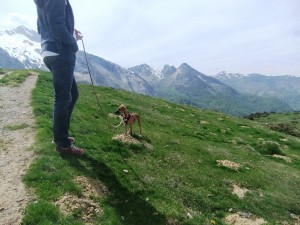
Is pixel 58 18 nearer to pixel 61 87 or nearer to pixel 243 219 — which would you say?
pixel 61 87

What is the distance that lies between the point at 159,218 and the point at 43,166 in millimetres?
4831

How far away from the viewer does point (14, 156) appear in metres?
14.6

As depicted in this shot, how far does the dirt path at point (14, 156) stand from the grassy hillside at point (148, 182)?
39 centimetres

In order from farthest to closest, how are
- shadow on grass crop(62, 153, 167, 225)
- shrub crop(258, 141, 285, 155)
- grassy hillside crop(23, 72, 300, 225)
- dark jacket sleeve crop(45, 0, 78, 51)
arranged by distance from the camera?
1. shrub crop(258, 141, 285, 155)
2. dark jacket sleeve crop(45, 0, 78, 51)
3. shadow on grass crop(62, 153, 167, 225)
4. grassy hillside crop(23, 72, 300, 225)

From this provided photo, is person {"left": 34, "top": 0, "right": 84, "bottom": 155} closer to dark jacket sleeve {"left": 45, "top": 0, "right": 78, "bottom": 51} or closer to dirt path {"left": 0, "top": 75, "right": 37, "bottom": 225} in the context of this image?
dark jacket sleeve {"left": 45, "top": 0, "right": 78, "bottom": 51}

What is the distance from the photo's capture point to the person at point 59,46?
12500 millimetres

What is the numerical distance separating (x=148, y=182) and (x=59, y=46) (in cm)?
662

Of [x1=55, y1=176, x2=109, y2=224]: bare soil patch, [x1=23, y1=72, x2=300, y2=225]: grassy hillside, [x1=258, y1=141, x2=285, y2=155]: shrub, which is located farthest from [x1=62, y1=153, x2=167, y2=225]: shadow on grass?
[x1=258, y1=141, x2=285, y2=155]: shrub

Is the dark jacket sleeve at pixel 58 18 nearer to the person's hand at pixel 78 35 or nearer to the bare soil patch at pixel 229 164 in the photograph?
the person's hand at pixel 78 35

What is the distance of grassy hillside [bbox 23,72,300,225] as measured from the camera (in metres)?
11.7

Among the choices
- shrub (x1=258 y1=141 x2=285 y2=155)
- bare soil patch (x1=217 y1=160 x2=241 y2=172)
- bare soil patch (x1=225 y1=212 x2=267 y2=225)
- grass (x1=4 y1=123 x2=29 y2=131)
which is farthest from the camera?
shrub (x1=258 y1=141 x2=285 y2=155)

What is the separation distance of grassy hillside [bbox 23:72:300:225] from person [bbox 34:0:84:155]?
2.38 m

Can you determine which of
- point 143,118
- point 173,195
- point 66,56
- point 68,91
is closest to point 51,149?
point 68,91

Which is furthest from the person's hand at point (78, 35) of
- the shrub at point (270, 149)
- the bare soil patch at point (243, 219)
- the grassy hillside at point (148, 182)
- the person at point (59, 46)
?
the shrub at point (270, 149)
